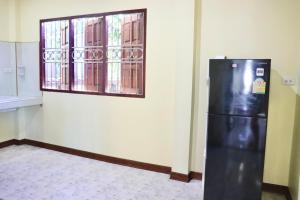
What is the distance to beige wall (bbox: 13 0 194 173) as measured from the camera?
3.57 m

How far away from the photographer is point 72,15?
4.42 metres

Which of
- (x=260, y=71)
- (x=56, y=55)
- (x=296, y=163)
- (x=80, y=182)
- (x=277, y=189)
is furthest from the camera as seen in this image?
(x=56, y=55)

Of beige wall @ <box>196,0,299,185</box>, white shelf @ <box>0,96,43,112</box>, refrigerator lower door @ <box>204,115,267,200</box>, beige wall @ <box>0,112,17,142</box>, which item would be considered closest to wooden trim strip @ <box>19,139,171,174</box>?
beige wall @ <box>0,112,17,142</box>

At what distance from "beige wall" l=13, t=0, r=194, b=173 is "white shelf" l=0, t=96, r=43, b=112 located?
157 mm

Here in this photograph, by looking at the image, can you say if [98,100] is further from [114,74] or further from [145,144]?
[145,144]

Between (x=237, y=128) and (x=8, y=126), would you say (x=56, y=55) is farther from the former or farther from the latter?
(x=237, y=128)

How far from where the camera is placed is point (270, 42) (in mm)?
3191

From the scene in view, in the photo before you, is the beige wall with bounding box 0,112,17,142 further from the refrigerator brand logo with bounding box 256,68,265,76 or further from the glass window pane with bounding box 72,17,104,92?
the refrigerator brand logo with bounding box 256,68,265,76

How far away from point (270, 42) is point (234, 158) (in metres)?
1.47

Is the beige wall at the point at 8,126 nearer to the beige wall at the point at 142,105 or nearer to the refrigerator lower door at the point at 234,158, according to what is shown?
the beige wall at the point at 142,105

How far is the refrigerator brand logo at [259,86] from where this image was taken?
2607mm

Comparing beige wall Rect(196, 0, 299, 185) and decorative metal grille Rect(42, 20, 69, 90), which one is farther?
decorative metal grille Rect(42, 20, 69, 90)

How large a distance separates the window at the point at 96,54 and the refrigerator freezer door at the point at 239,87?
4.63ft

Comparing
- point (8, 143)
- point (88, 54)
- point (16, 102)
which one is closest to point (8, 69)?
point (16, 102)
